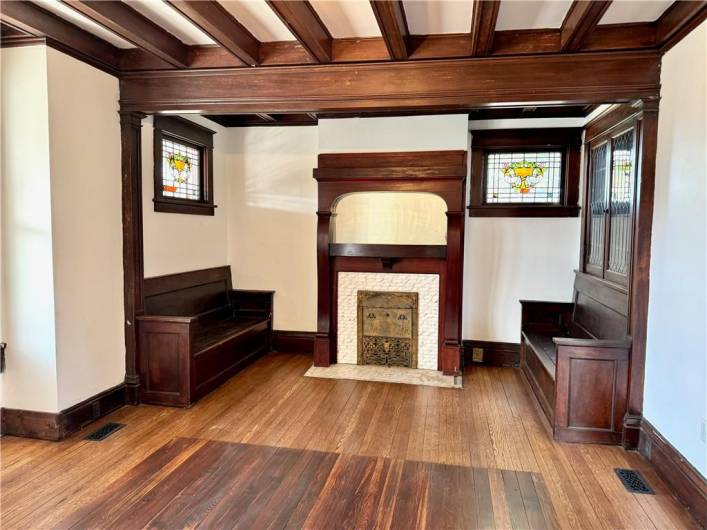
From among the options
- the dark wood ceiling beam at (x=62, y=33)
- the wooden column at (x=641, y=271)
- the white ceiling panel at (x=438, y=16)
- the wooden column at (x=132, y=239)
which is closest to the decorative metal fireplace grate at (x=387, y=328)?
the wooden column at (x=641, y=271)

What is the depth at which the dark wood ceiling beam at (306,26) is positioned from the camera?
8.05 ft

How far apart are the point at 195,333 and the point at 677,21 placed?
14.4 feet

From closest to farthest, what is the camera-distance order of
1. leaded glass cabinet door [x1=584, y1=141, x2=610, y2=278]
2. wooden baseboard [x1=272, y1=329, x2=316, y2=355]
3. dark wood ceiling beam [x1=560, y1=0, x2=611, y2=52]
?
dark wood ceiling beam [x1=560, y1=0, x2=611, y2=52] < leaded glass cabinet door [x1=584, y1=141, x2=610, y2=278] < wooden baseboard [x1=272, y1=329, x2=316, y2=355]

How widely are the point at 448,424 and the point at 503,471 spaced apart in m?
0.70

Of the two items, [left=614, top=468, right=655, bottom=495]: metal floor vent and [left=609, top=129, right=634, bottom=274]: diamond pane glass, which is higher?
[left=609, top=129, right=634, bottom=274]: diamond pane glass

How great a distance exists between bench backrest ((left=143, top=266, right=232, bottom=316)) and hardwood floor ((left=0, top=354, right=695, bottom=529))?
926 mm

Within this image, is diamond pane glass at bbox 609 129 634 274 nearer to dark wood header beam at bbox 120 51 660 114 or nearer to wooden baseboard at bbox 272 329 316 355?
dark wood header beam at bbox 120 51 660 114

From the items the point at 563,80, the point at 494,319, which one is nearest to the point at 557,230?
the point at 494,319

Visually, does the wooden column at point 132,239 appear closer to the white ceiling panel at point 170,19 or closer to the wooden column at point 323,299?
the white ceiling panel at point 170,19

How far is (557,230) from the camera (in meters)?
4.71

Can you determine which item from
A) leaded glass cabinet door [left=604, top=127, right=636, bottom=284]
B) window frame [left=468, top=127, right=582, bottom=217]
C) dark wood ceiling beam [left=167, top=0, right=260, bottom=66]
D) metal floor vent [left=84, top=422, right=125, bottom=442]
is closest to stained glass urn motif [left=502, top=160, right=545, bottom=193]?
window frame [left=468, top=127, right=582, bottom=217]

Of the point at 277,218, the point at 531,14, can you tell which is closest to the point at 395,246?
the point at 277,218

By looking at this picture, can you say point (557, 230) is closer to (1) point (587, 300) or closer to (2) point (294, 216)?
(1) point (587, 300)

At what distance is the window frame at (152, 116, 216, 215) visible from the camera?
13.5 ft
